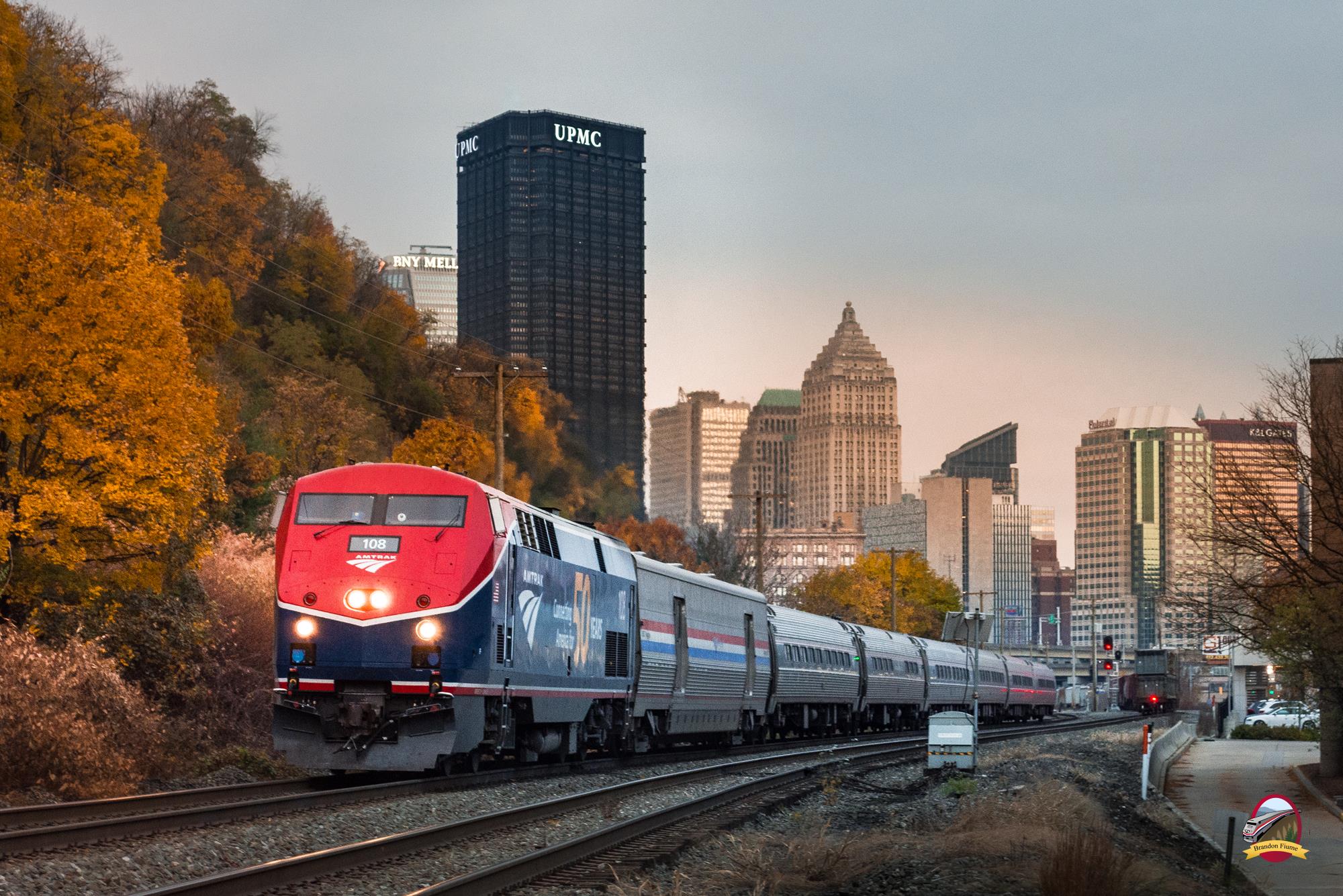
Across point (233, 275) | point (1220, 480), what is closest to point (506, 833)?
point (1220, 480)

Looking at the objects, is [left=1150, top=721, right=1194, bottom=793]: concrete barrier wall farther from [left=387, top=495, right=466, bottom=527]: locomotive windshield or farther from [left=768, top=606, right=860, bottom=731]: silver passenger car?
[left=387, top=495, right=466, bottom=527]: locomotive windshield

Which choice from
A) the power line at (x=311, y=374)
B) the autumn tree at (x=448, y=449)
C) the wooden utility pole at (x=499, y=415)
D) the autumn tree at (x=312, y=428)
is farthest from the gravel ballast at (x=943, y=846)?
the autumn tree at (x=448, y=449)

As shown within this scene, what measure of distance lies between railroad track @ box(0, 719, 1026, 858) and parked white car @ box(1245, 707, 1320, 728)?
1910 inches

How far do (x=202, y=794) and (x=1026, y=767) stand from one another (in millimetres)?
19135

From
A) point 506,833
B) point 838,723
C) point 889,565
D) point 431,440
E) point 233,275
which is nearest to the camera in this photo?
point 506,833

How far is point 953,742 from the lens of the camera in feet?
104

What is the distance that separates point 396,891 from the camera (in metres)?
13.8

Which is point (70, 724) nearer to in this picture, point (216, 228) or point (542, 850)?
point (542, 850)

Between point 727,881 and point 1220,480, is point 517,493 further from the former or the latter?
point 727,881

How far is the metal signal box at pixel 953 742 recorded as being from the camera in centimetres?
3167

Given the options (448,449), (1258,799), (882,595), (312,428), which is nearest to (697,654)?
(1258,799)

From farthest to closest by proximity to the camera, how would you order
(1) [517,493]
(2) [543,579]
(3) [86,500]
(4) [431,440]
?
(1) [517,493], (4) [431,440], (3) [86,500], (2) [543,579]

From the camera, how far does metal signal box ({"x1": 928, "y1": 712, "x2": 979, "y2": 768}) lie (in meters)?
31.7

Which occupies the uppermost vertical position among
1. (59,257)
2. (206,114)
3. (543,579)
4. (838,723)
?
(206,114)
